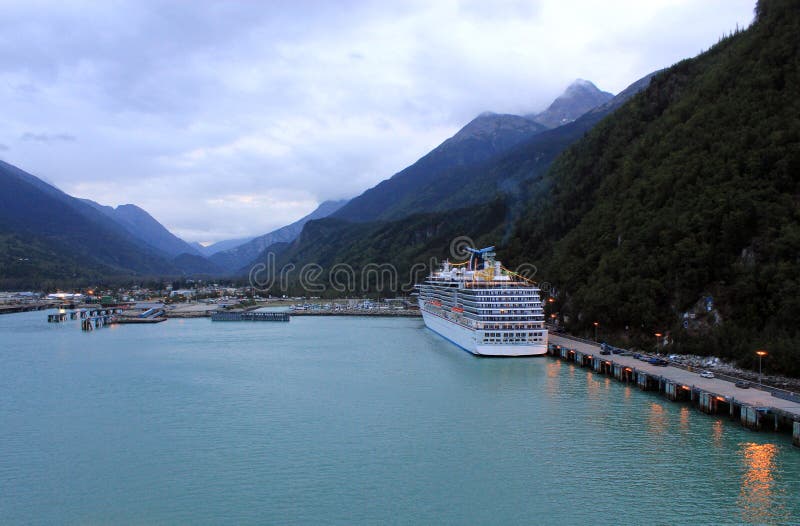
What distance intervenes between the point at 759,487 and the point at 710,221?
32590mm

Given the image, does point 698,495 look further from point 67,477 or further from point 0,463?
point 0,463

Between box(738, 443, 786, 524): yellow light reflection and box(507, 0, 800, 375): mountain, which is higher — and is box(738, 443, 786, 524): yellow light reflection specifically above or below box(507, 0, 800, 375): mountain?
below

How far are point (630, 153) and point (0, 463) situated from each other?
7478 centimetres

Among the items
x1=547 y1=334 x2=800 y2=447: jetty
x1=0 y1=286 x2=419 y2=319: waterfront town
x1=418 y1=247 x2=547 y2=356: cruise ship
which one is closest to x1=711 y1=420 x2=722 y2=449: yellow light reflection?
x1=547 y1=334 x2=800 y2=447: jetty

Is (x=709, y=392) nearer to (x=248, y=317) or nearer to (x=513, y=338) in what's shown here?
(x=513, y=338)

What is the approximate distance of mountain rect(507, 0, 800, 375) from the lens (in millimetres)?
42531

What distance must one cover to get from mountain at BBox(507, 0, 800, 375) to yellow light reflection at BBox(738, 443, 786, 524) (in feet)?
38.7

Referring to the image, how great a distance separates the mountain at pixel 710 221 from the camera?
42.5 metres

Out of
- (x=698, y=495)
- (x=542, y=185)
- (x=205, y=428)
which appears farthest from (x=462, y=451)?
(x=542, y=185)

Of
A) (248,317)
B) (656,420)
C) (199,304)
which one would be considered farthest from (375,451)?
(199,304)

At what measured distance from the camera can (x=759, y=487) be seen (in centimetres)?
2270

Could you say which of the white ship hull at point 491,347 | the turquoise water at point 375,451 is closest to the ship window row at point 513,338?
the white ship hull at point 491,347

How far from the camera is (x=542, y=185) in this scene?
4557 inches

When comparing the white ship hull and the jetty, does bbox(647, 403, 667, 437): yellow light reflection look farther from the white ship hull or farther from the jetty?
the white ship hull
